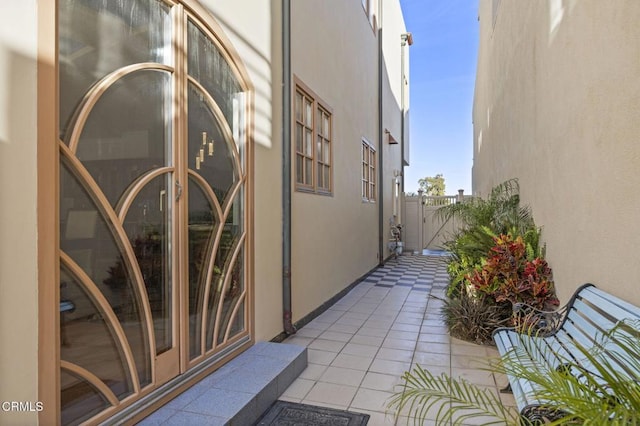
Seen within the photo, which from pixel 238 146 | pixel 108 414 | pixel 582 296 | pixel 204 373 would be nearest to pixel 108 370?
pixel 108 414

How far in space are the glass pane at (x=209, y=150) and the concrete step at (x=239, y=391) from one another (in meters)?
1.32

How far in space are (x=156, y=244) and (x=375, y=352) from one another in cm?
252

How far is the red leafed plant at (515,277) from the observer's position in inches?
151

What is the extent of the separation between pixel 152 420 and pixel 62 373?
2.08 feet

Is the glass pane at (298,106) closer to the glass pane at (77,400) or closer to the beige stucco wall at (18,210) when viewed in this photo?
the beige stucco wall at (18,210)

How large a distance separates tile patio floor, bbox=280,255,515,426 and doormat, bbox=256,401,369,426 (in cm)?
8

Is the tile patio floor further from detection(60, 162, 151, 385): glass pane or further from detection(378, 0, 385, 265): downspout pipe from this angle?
detection(378, 0, 385, 265): downspout pipe

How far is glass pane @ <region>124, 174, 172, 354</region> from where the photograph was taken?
2402mm

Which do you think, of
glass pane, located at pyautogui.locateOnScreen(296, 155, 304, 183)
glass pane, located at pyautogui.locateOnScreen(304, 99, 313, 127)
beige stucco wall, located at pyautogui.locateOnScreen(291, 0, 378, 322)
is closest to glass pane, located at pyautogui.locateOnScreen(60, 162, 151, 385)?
beige stucco wall, located at pyautogui.locateOnScreen(291, 0, 378, 322)

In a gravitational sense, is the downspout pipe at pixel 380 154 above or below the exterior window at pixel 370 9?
below

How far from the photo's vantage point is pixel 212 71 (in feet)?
10.4

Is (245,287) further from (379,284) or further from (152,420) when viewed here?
(379,284)

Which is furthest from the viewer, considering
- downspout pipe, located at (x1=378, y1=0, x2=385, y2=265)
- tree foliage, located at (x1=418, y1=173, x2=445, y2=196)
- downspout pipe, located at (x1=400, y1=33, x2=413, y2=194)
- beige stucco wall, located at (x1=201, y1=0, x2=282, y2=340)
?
tree foliage, located at (x1=418, y1=173, x2=445, y2=196)
